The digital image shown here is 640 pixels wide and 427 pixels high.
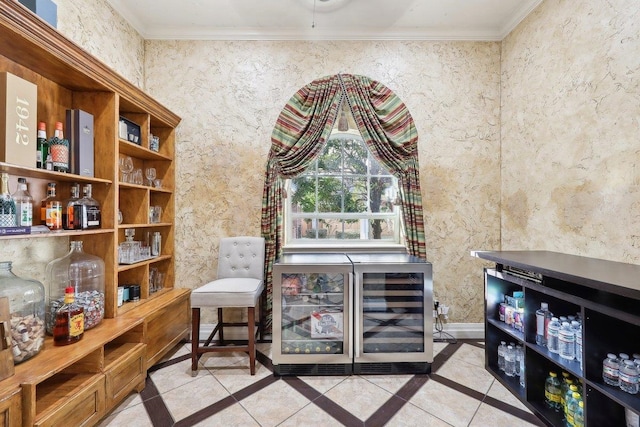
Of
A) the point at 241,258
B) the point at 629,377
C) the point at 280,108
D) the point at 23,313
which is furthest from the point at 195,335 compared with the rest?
the point at 629,377

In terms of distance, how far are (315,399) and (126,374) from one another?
1240mm

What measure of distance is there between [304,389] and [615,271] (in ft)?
6.52

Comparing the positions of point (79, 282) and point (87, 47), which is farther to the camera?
point (87, 47)

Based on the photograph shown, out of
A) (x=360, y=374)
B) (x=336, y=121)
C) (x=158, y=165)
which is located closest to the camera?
(x=360, y=374)

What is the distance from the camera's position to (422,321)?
2.19 meters

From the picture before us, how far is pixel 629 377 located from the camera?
1.24 m

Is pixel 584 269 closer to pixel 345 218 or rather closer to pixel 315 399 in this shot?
pixel 315 399

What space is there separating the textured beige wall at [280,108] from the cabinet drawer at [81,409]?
1264mm

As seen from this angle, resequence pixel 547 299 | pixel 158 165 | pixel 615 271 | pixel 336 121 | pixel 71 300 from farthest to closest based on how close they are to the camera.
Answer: pixel 336 121 < pixel 158 165 < pixel 547 299 < pixel 71 300 < pixel 615 271

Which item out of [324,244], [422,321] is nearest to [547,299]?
[422,321]

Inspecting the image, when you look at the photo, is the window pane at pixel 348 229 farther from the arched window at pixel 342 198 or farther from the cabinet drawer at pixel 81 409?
the cabinet drawer at pixel 81 409

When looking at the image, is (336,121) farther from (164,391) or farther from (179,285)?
(164,391)

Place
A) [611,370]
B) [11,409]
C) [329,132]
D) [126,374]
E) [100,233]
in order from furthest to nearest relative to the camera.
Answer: [329,132] < [100,233] < [126,374] < [611,370] < [11,409]

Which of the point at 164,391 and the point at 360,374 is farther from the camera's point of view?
the point at 360,374
